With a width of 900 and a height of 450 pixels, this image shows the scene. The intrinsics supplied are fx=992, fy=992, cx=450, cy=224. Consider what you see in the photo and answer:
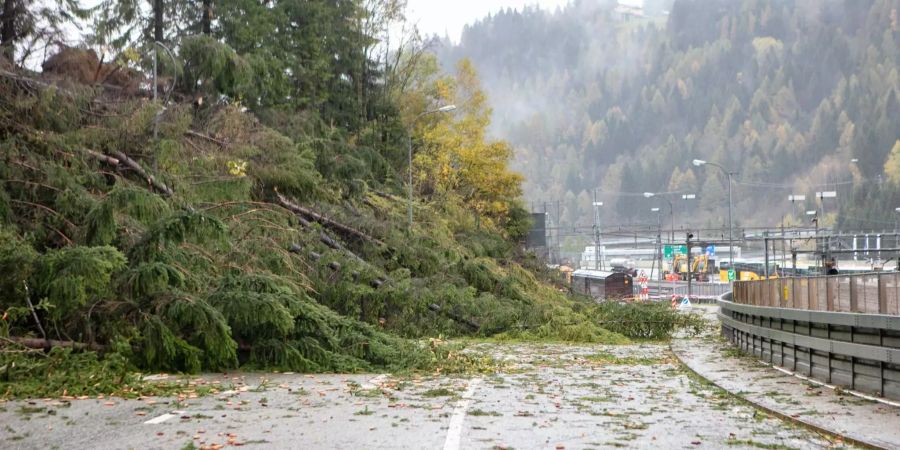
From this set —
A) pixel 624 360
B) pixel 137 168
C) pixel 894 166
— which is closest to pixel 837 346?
pixel 624 360

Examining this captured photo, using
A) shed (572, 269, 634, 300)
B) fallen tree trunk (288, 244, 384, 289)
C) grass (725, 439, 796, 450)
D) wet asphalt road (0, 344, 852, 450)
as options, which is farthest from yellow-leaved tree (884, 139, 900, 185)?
grass (725, 439, 796, 450)

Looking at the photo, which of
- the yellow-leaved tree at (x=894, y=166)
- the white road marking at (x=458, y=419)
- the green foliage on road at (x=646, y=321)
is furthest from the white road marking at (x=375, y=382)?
the yellow-leaved tree at (x=894, y=166)

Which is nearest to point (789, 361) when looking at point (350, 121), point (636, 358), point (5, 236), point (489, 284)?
point (636, 358)

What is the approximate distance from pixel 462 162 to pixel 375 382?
4119 cm

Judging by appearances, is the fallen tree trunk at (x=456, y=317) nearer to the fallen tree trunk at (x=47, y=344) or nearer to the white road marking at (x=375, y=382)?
the white road marking at (x=375, y=382)

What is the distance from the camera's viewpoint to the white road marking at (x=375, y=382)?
14.7 meters

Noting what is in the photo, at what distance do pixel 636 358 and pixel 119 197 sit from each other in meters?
11.5

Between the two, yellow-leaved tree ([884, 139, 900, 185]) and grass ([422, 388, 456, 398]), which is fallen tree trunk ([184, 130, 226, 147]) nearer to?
grass ([422, 388, 456, 398])

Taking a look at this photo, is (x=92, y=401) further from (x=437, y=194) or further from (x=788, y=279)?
(x=437, y=194)

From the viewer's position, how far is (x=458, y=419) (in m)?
11.1

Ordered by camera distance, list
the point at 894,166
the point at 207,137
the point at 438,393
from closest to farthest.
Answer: the point at 438,393 < the point at 207,137 < the point at 894,166

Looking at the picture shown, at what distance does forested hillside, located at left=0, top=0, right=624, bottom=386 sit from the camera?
15070 mm

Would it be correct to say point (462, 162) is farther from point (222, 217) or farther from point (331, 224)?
point (222, 217)

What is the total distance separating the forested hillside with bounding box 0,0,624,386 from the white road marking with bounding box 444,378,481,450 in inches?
142
